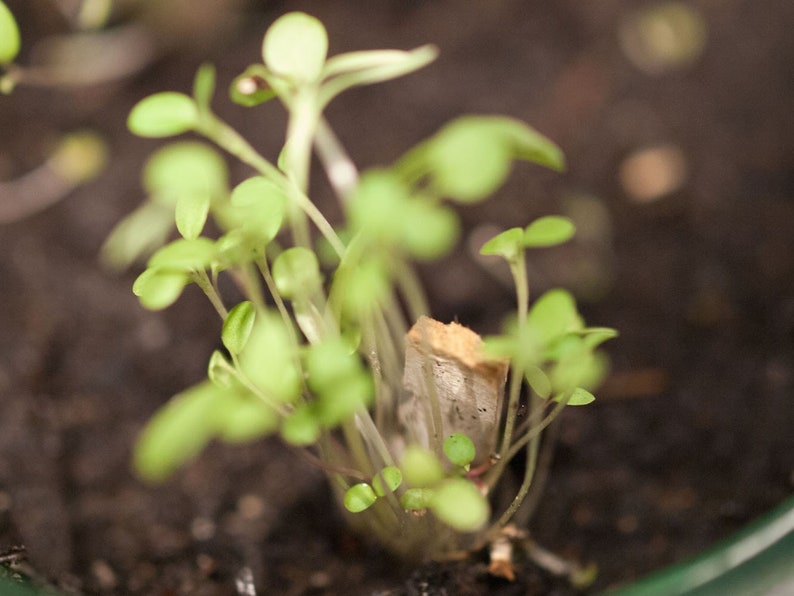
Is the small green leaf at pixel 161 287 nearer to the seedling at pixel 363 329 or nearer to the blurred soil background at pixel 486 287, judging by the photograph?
the seedling at pixel 363 329

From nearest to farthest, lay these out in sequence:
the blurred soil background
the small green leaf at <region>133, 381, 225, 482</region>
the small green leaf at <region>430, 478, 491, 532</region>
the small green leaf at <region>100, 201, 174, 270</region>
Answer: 1. the small green leaf at <region>133, 381, 225, 482</region>
2. the small green leaf at <region>430, 478, 491, 532</region>
3. the blurred soil background
4. the small green leaf at <region>100, 201, 174, 270</region>

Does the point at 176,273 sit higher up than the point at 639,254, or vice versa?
the point at 176,273

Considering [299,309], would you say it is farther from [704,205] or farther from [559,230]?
[704,205]

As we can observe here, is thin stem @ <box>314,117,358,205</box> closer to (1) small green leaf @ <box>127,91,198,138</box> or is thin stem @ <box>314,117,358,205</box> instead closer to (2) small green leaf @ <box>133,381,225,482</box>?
(1) small green leaf @ <box>127,91,198,138</box>

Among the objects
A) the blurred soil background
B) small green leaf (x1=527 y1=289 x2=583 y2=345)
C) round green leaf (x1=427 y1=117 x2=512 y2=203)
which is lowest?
the blurred soil background

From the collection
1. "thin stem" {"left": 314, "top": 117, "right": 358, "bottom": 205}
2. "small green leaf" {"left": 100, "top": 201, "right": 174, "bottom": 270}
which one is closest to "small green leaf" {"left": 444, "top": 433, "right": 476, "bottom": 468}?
"thin stem" {"left": 314, "top": 117, "right": 358, "bottom": 205}

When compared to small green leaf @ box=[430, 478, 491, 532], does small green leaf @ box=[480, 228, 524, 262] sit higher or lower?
higher

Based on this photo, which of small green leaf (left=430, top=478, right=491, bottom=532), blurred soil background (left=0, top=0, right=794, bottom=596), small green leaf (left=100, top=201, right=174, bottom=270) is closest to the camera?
small green leaf (left=430, top=478, right=491, bottom=532)

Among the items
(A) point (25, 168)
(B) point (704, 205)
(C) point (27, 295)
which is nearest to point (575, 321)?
(B) point (704, 205)

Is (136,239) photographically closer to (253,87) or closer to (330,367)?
(253,87)
